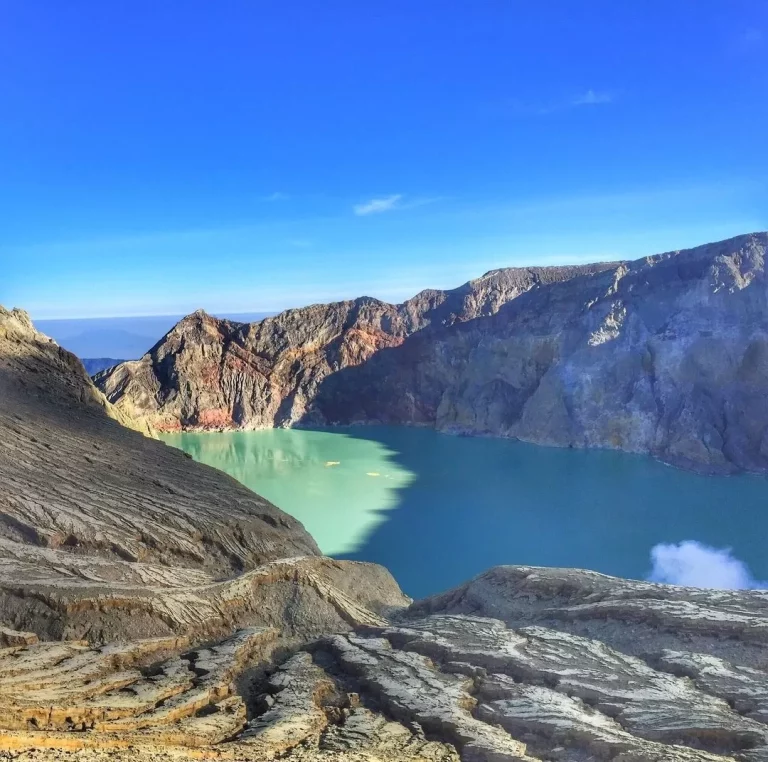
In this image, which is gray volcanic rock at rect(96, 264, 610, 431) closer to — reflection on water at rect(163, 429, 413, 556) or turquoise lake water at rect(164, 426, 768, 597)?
reflection on water at rect(163, 429, 413, 556)

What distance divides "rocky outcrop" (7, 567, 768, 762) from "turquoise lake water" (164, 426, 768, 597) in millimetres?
7063

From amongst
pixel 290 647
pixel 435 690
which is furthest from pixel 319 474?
pixel 435 690

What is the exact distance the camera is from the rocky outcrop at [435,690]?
375cm

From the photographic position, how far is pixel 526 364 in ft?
116

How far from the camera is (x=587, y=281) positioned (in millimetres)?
36250

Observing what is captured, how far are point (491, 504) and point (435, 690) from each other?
52.3ft

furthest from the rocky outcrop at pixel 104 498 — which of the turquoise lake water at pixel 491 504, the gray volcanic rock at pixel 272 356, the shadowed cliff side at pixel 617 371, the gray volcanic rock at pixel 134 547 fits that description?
the gray volcanic rock at pixel 272 356

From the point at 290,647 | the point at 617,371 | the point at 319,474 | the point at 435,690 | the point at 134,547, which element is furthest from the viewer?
the point at 617,371

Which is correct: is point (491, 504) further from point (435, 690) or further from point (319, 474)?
point (435, 690)

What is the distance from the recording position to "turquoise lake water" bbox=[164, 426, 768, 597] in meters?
15.1

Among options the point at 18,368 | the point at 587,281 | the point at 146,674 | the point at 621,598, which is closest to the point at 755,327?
the point at 587,281

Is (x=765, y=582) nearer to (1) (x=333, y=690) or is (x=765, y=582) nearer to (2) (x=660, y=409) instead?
(1) (x=333, y=690)

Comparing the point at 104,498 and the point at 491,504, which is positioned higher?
the point at 104,498

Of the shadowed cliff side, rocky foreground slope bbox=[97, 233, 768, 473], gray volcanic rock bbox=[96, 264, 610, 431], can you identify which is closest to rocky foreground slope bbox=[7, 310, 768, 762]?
rocky foreground slope bbox=[97, 233, 768, 473]
